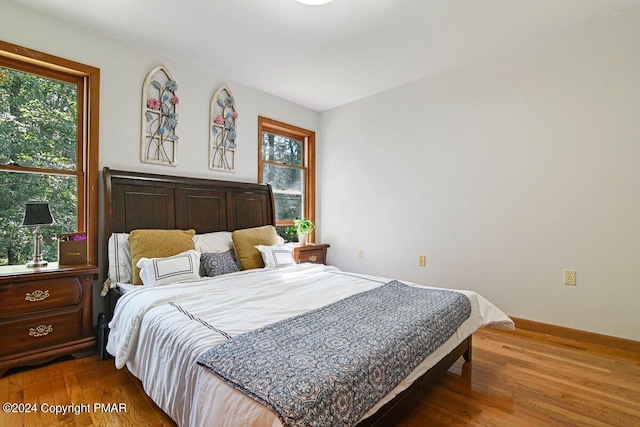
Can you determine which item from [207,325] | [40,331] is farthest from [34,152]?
[207,325]

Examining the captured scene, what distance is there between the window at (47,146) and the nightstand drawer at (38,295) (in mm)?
385

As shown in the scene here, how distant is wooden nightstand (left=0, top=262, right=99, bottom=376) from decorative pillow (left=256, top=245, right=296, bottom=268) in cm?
129

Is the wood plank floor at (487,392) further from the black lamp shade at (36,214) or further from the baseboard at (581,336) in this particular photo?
the black lamp shade at (36,214)

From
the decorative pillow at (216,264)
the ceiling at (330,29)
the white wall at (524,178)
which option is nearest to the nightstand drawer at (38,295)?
the decorative pillow at (216,264)

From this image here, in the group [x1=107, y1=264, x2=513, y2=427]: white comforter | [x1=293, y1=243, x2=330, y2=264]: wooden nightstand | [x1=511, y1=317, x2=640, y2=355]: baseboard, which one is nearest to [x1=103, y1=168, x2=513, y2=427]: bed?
[x1=107, y1=264, x2=513, y2=427]: white comforter

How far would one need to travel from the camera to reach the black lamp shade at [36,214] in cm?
212

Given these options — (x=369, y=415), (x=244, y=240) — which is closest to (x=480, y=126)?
(x=244, y=240)

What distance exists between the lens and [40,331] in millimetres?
2072

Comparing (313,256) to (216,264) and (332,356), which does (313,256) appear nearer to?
(216,264)

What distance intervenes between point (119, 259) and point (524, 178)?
11.7 ft

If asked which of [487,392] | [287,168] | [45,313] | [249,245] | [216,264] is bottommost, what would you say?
[487,392]

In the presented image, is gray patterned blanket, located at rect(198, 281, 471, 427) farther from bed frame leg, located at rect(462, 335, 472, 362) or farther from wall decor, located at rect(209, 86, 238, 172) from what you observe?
wall decor, located at rect(209, 86, 238, 172)

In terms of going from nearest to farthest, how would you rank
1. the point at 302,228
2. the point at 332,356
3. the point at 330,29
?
1. the point at 332,356
2. the point at 330,29
3. the point at 302,228

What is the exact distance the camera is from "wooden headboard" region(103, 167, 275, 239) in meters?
2.58
